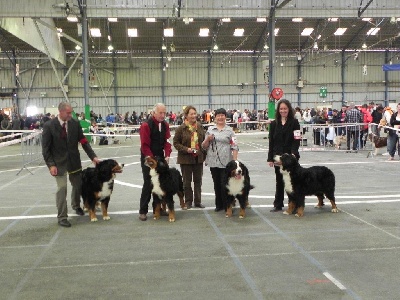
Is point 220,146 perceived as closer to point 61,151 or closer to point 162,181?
point 162,181

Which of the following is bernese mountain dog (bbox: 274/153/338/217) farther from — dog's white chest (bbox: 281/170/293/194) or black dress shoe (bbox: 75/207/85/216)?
black dress shoe (bbox: 75/207/85/216)

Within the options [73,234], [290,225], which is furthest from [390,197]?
[73,234]

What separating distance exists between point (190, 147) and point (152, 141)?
2.43 ft

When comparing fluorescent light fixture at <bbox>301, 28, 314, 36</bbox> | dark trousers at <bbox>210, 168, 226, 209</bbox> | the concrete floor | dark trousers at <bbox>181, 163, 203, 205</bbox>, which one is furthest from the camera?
fluorescent light fixture at <bbox>301, 28, 314, 36</bbox>

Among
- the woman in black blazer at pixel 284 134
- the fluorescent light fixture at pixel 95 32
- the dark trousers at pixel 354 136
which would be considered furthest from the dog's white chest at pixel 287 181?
the fluorescent light fixture at pixel 95 32

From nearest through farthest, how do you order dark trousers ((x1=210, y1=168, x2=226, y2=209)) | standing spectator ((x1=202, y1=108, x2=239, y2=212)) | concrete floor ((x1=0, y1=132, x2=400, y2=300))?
concrete floor ((x1=0, y1=132, x2=400, y2=300)), standing spectator ((x1=202, y1=108, x2=239, y2=212)), dark trousers ((x1=210, y1=168, x2=226, y2=209))

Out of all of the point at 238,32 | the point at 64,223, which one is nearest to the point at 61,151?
A: the point at 64,223

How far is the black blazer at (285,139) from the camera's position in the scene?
20.6 ft

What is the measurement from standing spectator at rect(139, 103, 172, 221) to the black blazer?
1.61 m

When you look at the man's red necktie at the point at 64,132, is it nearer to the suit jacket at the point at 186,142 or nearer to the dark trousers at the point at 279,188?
the suit jacket at the point at 186,142

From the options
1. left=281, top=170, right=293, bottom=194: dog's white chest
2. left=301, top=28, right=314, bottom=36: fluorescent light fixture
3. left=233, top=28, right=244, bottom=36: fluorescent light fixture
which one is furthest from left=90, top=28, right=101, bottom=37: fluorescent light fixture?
left=281, top=170, right=293, bottom=194: dog's white chest

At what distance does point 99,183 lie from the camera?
5.86 m

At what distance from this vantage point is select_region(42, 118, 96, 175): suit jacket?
18.9 ft

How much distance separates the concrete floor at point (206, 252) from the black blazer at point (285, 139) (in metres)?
0.97
